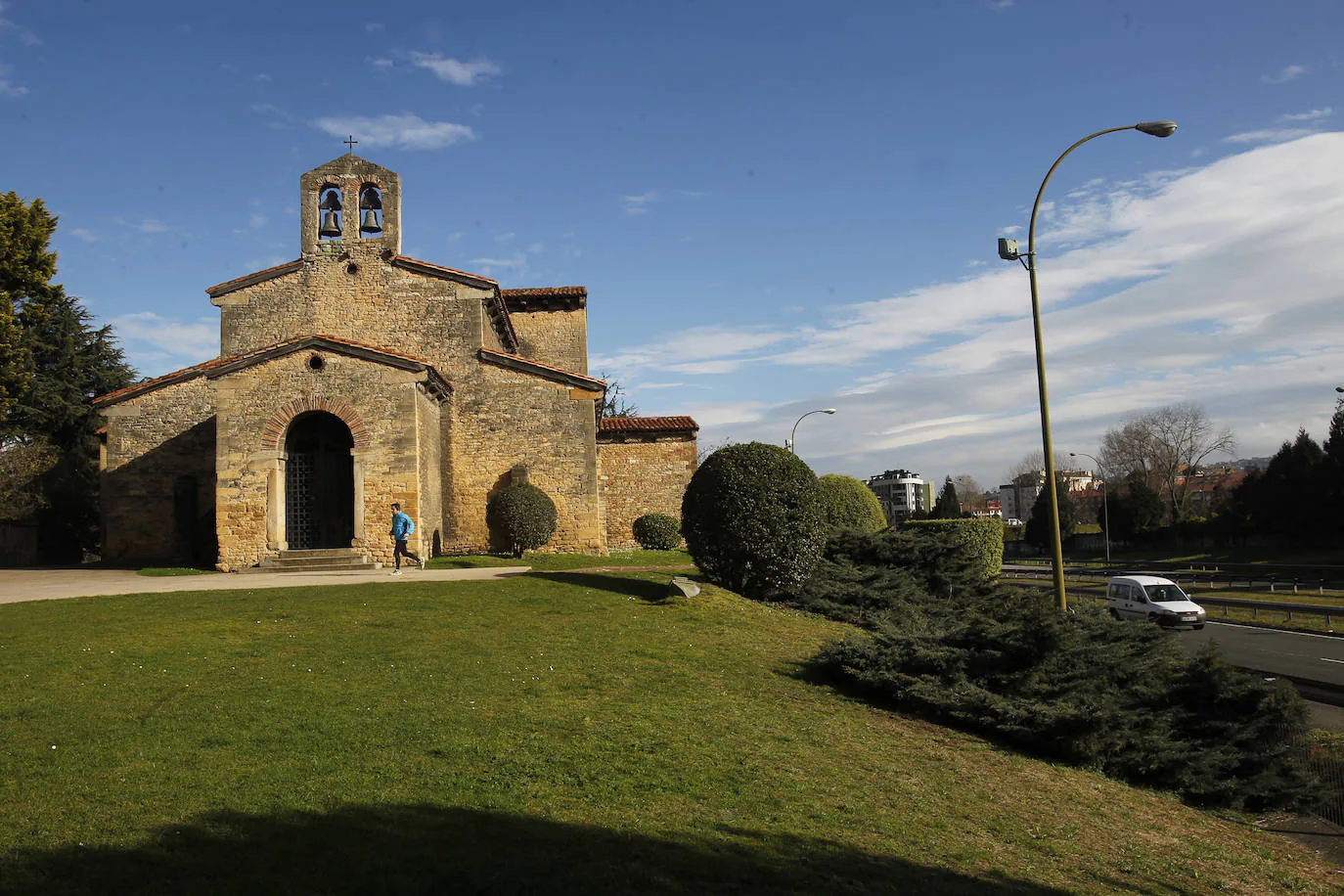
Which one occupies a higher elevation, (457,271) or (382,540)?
(457,271)

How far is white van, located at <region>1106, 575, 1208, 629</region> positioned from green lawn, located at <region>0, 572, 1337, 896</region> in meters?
15.6

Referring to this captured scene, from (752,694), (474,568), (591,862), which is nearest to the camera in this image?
(591,862)

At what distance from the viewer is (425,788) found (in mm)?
5824

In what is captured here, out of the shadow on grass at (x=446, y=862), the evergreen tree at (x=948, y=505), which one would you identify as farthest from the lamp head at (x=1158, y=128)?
the evergreen tree at (x=948, y=505)

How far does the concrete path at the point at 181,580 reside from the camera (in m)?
15.4

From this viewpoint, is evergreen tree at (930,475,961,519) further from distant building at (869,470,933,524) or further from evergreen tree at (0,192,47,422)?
distant building at (869,470,933,524)

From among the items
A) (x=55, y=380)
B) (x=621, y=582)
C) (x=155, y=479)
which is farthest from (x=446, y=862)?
(x=55, y=380)

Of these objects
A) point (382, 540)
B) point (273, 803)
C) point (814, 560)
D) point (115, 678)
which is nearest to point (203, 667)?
point (115, 678)

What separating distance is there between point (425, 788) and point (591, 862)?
1.56m

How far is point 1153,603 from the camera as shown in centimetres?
2322

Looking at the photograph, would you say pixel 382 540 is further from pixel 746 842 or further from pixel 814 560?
pixel 746 842

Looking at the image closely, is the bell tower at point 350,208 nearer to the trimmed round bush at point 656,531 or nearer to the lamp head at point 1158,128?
the trimmed round bush at point 656,531

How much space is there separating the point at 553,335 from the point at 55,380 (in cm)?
2259

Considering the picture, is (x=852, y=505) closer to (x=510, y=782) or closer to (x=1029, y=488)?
(x=510, y=782)
